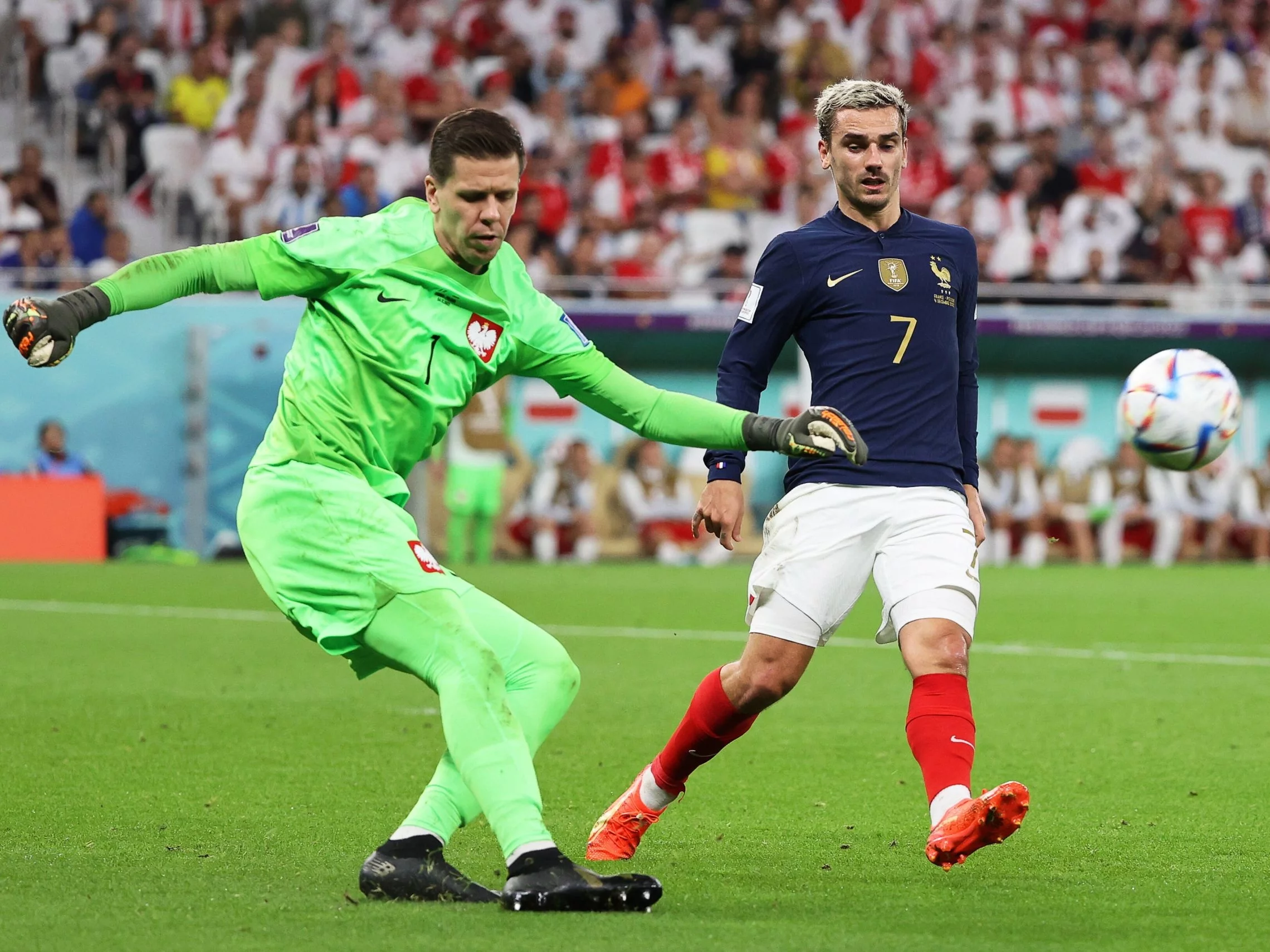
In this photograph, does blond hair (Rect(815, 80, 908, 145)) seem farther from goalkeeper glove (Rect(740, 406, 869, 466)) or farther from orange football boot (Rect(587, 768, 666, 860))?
orange football boot (Rect(587, 768, 666, 860))

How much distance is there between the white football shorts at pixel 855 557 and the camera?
5355 mm

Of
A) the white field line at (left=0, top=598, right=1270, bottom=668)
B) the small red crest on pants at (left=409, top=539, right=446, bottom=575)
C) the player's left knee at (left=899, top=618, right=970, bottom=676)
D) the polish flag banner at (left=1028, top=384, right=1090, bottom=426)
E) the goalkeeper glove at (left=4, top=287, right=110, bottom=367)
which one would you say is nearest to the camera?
the goalkeeper glove at (left=4, top=287, right=110, bottom=367)

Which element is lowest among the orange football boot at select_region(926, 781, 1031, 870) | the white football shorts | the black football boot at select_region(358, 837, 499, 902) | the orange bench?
the orange bench

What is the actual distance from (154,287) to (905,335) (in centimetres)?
222

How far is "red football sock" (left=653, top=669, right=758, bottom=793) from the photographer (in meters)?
5.60

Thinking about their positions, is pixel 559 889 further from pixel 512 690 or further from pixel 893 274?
pixel 893 274

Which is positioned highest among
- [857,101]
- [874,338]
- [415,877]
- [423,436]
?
[857,101]

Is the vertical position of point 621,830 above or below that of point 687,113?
below

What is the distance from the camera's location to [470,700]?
4.59 meters

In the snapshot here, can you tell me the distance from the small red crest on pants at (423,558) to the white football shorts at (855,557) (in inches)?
43.7

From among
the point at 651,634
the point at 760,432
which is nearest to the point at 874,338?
the point at 760,432

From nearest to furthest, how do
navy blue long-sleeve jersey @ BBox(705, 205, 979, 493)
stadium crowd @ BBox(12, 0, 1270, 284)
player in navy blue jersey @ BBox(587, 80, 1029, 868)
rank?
player in navy blue jersey @ BBox(587, 80, 1029, 868)
navy blue long-sleeve jersey @ BBox(705, 205, 979, 493)
stadium crowd @ BBox(12, 0, 1270, 284)

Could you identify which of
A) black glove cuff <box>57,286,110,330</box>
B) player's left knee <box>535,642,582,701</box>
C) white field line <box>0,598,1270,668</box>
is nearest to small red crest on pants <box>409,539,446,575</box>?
player's left knee <box>535,642,582,701</box>

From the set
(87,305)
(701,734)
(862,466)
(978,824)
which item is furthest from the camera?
(701,734)
